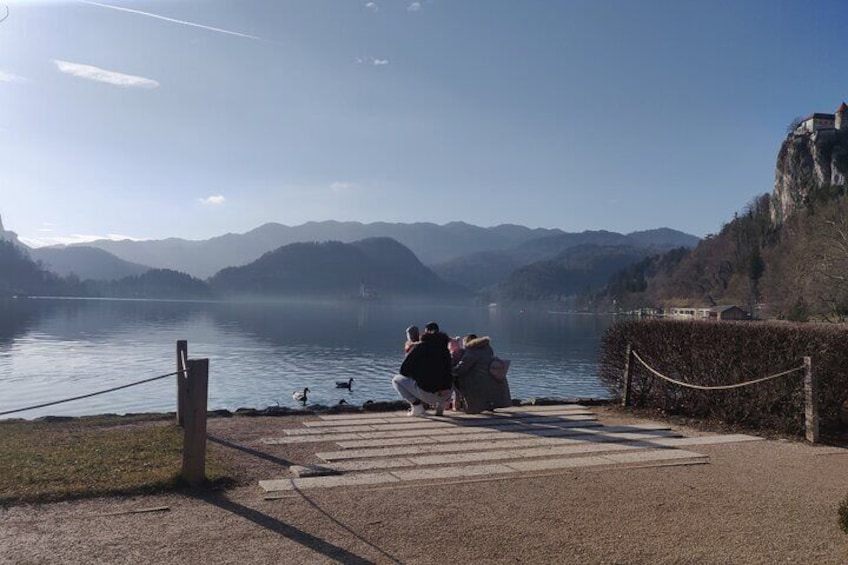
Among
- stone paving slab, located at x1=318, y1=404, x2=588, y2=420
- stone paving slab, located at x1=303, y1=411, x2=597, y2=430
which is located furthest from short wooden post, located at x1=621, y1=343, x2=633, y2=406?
stone paving slab, located at x1=303, y1=411, x2=597, y2=430

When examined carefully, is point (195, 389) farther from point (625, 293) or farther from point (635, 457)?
point (625, 293)

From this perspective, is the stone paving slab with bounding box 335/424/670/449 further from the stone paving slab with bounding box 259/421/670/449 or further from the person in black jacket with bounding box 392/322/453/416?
the person in black jacket with bounding box 392/322/453/416

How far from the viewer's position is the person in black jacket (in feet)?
39.4

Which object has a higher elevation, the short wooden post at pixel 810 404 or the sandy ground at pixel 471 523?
the short wooden post at pixel 810 404

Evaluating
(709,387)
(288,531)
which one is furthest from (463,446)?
(709,387)

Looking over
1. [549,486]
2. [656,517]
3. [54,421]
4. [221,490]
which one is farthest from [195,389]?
[54,421]

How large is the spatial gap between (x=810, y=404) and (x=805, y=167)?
14717cm

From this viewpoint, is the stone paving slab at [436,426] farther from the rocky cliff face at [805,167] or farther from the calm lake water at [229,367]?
the rocky cliff face at [805,167]

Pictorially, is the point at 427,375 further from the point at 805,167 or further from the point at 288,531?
the point at 805,167

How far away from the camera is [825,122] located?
14575 cm

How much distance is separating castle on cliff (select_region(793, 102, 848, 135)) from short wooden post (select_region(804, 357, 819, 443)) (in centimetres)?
15435

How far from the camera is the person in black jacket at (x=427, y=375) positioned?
12.0 metres

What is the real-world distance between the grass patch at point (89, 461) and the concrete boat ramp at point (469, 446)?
124 cm

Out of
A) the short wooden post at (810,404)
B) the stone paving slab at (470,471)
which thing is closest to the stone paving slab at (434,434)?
the stone paving slab at (470,471)
